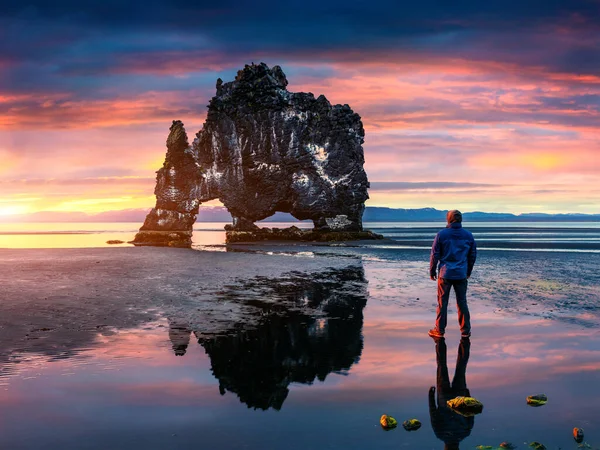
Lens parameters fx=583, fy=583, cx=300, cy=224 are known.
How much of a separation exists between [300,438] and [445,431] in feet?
5.14

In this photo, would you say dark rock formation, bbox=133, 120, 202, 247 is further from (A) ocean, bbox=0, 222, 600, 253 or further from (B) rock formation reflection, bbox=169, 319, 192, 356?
(B) rock formation reflection, bbox=169, 319, 192, 356

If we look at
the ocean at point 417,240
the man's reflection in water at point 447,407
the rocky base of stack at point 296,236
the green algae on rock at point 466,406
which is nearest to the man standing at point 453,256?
the man's reflection in water at point 447,407

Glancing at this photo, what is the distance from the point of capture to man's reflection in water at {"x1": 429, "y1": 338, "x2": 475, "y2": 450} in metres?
6.09

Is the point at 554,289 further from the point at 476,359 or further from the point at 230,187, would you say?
the point at 230,187

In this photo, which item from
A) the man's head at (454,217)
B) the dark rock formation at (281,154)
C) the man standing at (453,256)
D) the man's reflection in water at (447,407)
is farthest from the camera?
the dark rock formation at (281,154)

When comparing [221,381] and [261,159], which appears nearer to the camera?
[221,381]

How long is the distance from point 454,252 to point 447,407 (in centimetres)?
549

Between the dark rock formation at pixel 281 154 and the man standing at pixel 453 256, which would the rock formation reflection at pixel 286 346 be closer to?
the man standing at pixel 453 256

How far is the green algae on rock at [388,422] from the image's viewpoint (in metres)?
6.30

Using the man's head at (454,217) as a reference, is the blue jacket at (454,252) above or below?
below

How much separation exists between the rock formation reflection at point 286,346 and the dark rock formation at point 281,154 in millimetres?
67093

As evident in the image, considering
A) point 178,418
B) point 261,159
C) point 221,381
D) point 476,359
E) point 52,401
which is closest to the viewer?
point 178,418

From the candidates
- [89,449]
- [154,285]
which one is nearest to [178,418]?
[89,449]

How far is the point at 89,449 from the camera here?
5680 mm
